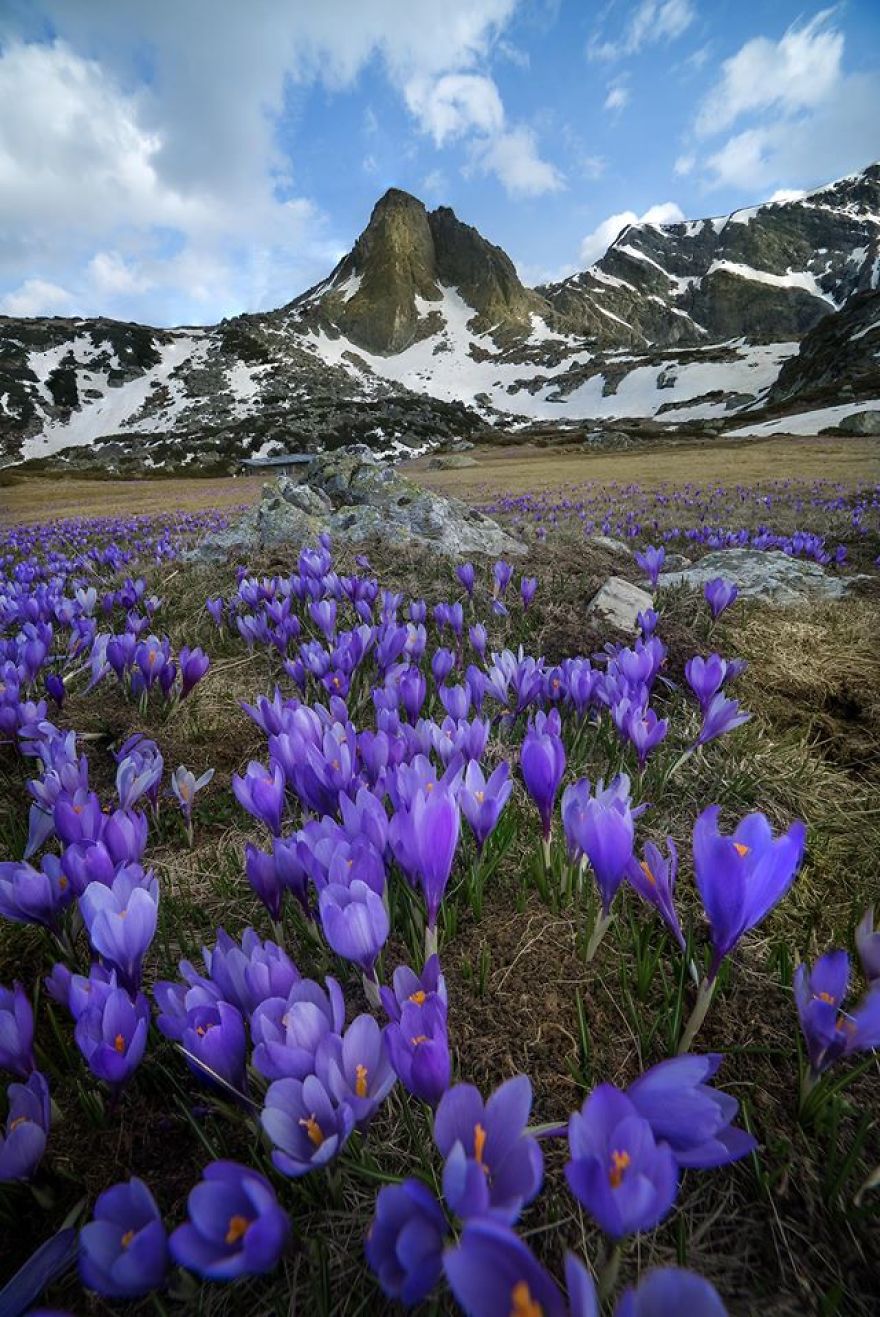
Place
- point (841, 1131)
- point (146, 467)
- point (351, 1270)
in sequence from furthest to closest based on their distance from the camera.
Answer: point (146, 467) < point (841, 1131) < point (351, 1270)

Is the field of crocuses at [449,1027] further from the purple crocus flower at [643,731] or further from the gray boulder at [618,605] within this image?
the gray boulder at [618,605]

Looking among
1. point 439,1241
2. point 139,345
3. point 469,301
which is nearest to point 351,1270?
point 439,1241

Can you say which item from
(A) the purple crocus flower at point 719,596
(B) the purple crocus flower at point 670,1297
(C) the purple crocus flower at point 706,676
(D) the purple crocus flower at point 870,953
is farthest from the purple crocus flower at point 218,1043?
(A) the purple crocus flower at point 719,596

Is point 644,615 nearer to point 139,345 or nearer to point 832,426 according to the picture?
point 832,426

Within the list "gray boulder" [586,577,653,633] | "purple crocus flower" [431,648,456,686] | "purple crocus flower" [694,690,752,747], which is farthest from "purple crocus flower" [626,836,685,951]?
"gray boulder" [586,577,653,633]

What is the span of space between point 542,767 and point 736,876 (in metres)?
0.57

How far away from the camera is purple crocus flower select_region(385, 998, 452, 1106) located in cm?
82

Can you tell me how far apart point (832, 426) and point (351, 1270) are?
163 ft

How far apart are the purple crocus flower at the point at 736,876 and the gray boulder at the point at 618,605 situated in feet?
9.13

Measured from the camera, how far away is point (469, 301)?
6378 inches

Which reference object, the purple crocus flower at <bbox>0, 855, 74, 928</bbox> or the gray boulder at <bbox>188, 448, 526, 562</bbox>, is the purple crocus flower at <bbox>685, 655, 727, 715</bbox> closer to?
the purple crocus flower at <bbox>0, 855, 74, 928</bbox>

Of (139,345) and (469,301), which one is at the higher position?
(469,301)

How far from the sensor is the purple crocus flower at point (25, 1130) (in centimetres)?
84

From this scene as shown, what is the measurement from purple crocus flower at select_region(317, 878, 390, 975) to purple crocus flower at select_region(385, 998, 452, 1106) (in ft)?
0.66
